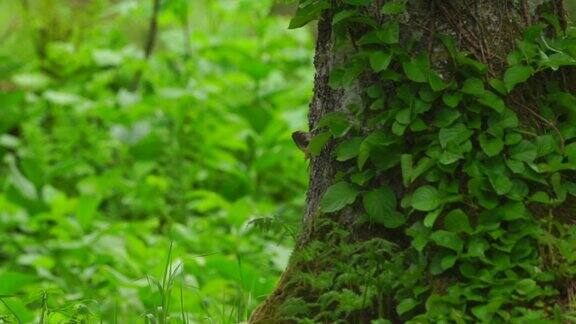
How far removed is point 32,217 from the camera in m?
5.84

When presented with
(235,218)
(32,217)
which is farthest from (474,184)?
(32,217)

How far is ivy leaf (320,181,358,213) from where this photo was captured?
243 centimetres

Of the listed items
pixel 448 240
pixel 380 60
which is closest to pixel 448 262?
pixel 448 240

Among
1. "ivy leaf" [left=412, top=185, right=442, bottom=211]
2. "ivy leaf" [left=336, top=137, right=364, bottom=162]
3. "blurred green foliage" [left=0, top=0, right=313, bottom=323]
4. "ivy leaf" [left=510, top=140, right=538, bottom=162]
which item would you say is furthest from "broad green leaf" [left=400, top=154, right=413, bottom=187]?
"blurred green foliage" [left=0, top=0, right=313, bottom=323]

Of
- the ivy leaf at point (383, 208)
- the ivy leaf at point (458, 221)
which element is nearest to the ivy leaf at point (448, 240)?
the ivy leaf at point (458, 221)

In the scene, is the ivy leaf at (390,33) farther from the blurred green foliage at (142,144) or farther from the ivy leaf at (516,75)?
the blurred green foliage at (142,144)

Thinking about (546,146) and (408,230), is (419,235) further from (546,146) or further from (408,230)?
(546,146)

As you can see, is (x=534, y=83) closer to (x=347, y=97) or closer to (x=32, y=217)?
(x=347, y=97)

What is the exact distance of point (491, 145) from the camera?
2307mm

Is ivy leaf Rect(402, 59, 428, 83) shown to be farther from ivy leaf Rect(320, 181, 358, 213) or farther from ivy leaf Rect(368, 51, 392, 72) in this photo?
ivy leaf Rect(320, 181, 358, 213)

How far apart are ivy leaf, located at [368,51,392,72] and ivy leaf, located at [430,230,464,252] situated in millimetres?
436

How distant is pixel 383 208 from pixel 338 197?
0.13 m

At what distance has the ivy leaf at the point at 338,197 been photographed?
2434mm

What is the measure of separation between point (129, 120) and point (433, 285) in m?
4.48
